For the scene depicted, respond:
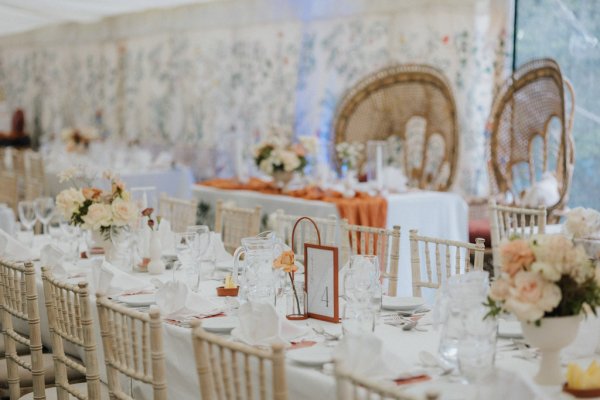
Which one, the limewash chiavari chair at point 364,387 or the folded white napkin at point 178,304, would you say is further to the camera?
the folded white napkin at point 178,304

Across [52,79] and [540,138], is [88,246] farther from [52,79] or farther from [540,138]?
[52,79]

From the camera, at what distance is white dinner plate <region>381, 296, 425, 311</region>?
9.15ft

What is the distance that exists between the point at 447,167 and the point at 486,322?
468cm

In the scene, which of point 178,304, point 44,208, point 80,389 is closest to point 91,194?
point 44,208

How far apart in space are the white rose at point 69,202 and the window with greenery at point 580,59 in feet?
12.8

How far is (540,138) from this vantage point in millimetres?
6332

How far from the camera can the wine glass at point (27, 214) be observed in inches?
169

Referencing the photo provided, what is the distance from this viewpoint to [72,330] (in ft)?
8.70

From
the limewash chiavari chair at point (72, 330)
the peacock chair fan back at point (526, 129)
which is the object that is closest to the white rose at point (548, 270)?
the limewash chiavari chair at point (72, 330)

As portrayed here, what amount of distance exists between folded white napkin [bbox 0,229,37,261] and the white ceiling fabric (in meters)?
5.26

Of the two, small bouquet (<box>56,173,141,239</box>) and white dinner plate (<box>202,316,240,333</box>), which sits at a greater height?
small bouquet (<box>56,173,141,239</box>)

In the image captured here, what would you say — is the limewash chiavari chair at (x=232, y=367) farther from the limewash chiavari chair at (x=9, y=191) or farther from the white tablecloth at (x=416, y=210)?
the limewash chiavari chair at (x=9, y=191)

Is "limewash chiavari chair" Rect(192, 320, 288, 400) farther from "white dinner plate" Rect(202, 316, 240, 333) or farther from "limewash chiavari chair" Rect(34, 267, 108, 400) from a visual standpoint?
"limewash chiavari chair" Rect(34, 267, 108, 400)

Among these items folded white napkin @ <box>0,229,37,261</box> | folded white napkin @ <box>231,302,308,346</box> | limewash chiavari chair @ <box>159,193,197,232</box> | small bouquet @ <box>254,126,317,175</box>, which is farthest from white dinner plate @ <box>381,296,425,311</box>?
small bouquet @ <box>254,126,317,175</box>
